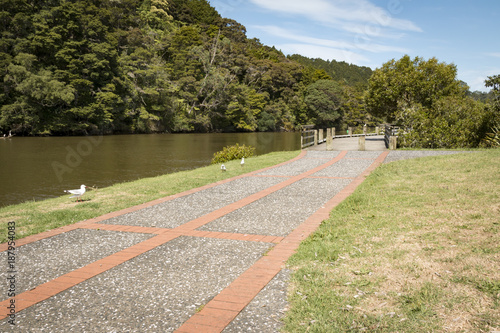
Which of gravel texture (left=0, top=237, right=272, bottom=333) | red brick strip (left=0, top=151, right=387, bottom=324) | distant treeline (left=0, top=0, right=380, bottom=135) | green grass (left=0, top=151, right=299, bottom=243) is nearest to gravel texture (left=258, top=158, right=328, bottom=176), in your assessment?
green grass (left=0, top=151, right=299, bottom=243)

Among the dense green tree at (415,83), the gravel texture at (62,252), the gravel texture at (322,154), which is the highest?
the dense green tree at (415,83)

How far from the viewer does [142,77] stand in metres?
57.1

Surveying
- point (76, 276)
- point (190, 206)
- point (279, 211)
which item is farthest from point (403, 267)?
point (190, 206)

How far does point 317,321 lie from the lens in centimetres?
342

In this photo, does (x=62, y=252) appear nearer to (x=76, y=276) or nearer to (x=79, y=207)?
(x=76, y=276)

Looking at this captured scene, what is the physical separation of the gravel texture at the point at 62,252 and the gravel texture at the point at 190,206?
772 millimetres

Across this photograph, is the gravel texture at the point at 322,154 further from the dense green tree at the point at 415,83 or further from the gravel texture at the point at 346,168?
the dense green tree at the point at 415,83

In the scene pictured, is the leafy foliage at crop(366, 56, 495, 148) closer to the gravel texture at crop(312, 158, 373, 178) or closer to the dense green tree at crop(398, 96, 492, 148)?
the dense green tree at crop(398, 96, 492, 148)

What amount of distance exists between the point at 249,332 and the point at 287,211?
441 cm

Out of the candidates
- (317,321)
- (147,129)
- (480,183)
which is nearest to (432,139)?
(480,183)

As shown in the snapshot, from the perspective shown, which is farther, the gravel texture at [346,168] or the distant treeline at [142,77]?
the distant treeline at [142,77]

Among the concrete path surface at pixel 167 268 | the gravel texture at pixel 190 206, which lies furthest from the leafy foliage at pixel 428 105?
the concrete path surface at pixel 167 268

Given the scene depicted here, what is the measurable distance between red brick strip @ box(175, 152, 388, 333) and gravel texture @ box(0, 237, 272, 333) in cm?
12

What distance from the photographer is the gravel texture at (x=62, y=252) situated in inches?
183
